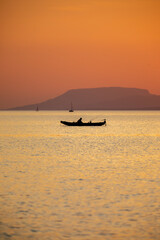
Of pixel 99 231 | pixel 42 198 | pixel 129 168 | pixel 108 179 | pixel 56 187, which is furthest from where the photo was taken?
pixel 129 168

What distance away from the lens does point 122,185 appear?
76.3ft

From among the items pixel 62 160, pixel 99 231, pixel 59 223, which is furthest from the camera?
pixel 62 160

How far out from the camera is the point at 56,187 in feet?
73.9

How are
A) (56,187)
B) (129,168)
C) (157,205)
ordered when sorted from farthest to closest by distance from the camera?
(129,168)
(56,187)
(157,205)

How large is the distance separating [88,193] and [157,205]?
3.86 meters

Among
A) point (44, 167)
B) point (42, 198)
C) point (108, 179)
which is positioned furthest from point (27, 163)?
point (42, 198)

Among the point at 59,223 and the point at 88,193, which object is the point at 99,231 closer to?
→ the point at 59,223

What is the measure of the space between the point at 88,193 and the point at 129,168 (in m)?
10.6

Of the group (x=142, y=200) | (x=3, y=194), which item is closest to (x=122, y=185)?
(x=142, y=200)

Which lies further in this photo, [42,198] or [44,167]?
[44,167]

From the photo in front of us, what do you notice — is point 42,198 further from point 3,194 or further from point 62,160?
point 62,160

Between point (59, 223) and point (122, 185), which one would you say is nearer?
point (59, 223)

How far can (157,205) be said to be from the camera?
18.1m

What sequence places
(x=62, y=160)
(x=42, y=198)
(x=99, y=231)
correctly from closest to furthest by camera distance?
1. (x=99, y=231)
2. (x=42, y=198)
3. (x=62, y=160)
